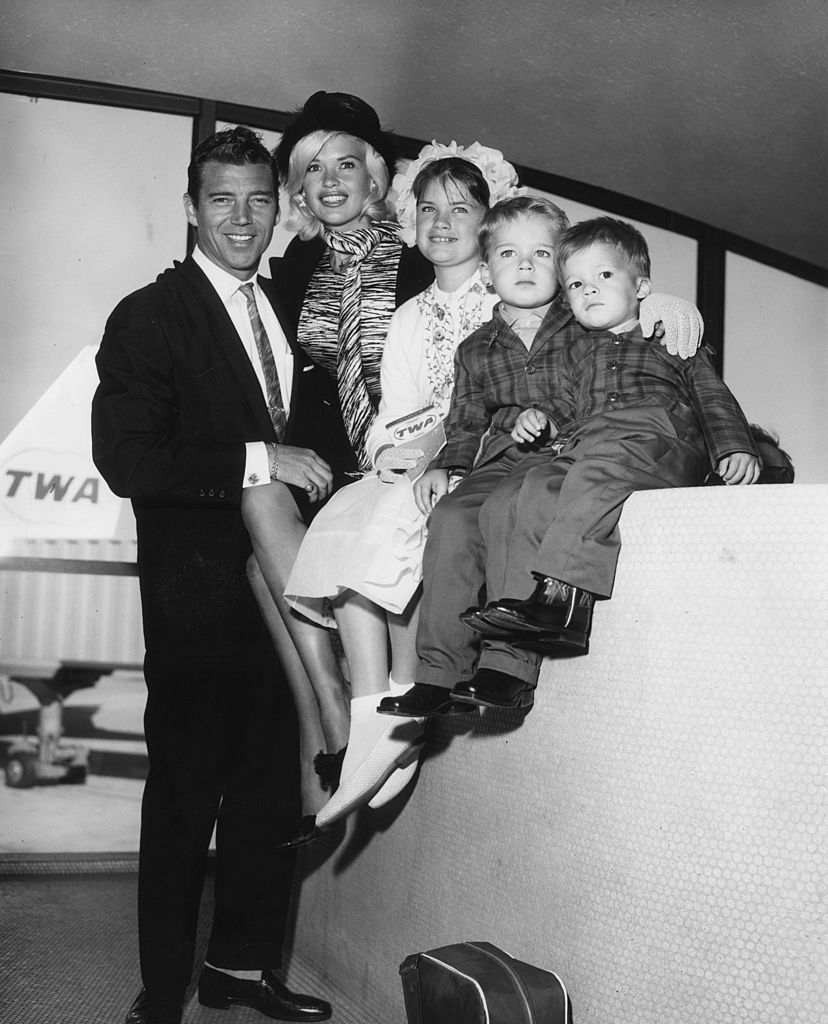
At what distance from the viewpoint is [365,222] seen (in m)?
2.43

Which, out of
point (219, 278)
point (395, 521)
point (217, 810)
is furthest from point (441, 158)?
point (217, 810)

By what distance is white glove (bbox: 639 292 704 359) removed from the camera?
1.76 m

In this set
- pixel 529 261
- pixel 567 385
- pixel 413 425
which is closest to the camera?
pixel 567 385

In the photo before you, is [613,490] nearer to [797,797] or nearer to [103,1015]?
[797,797]

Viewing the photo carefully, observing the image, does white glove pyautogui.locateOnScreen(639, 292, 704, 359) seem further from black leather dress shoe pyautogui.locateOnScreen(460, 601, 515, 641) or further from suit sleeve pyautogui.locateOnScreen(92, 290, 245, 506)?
suit sleeve pyautogui.locateOnScreen(92, 290, 245, 506)

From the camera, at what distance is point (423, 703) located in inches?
63.9

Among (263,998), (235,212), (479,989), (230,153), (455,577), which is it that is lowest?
(263,998)

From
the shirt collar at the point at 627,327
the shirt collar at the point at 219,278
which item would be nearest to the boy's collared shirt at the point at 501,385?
the shirt collar at the point at 627,327

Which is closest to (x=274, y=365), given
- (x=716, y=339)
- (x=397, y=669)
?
(x=397, y=669)

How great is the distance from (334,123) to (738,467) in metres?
1.28

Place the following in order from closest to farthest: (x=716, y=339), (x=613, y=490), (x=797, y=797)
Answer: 1. (x=797, y=797)
2. (x=613, y=490)
3. (x=716, y=339)

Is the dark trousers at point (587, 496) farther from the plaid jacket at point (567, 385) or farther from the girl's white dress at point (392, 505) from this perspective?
the girl's white dress at point (392, 505)

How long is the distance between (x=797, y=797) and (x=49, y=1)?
258 cm

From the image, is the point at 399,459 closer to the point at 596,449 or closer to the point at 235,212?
the point at 596,449
